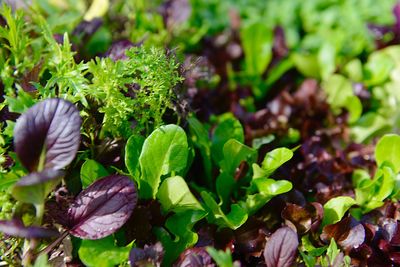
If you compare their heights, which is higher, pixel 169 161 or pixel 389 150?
pixel 169 161

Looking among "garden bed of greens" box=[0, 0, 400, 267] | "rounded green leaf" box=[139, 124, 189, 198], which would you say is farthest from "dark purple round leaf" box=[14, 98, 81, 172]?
"rounded green leaf" box=[139, 124, 189, 198]

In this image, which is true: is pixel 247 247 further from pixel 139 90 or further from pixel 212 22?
pixel 212 22

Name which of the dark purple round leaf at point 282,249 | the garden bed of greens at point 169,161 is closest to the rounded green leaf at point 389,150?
the garden bed of greens at point 169,161

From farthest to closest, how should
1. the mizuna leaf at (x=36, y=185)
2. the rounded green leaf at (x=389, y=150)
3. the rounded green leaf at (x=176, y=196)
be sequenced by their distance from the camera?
1. the rounded green leaf at (x=389, y=150)
2. the rounded green leaf at (x=176, y=196)
3. the mizuna leaf at (x=36, y=185)

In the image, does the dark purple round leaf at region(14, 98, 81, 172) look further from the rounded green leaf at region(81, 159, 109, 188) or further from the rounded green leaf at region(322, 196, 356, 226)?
the rounded green leaf at region(322, 196, 356, 226)

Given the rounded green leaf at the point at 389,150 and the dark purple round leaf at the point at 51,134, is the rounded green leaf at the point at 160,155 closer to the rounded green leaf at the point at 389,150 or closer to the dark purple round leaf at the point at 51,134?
the dark purple round leaf at the point at 51,134

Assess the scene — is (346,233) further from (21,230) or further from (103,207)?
(21,230)

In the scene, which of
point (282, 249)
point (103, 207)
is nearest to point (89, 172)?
point (103, 207)
